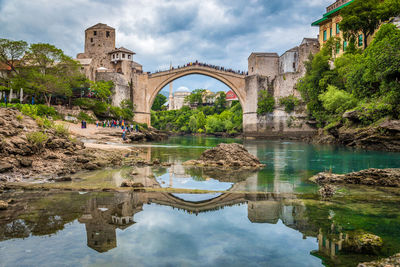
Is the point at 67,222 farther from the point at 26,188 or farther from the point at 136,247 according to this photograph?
the point at 26,188

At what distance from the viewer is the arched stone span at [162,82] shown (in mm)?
38844

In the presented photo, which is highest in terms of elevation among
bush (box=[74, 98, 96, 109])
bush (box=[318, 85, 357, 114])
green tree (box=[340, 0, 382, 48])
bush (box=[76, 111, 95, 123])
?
green tree (box=[340, 0, 382, 48])

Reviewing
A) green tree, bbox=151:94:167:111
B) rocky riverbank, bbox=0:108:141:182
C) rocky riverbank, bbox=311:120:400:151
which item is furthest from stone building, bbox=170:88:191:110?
rocky riverbank, bbox=0:108:141:182

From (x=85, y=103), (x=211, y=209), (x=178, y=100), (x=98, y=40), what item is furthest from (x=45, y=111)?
(x=178, y=100)

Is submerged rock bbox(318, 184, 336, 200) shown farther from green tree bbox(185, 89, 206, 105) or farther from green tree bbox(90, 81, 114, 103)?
green tree bbox(185, 89, 206, 105)

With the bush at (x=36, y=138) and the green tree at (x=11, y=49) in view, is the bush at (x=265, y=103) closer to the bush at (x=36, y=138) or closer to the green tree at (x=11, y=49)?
the green tree at (x=11, y=49)

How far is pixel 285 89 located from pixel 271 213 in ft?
114

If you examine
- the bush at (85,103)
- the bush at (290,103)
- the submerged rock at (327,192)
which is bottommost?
the submerged rock at (327,192)

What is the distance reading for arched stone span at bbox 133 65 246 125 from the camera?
38.8 m

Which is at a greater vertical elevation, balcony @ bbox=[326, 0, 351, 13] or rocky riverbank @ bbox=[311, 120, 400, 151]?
balcony @ bbox=[326, 0, 351, 13]

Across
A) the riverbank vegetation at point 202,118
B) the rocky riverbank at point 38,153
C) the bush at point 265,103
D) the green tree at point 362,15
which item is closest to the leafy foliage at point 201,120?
the riverbank vegetation at point 202,118

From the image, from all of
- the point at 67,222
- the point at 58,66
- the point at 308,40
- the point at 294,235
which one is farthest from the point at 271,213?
the point at 308,40

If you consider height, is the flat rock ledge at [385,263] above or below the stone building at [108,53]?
below

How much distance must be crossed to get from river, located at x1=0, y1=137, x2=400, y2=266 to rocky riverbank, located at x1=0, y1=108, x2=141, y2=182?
175cm
